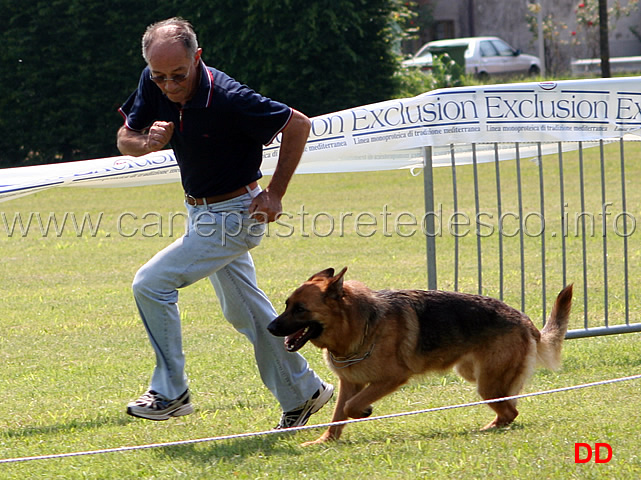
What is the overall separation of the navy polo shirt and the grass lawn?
138 cm

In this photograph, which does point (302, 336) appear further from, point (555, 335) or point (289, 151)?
point (555, 335)

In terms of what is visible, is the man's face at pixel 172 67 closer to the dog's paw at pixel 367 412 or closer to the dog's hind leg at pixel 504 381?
the dog's paw at pixel 367 412

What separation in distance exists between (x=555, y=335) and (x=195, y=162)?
7.50 feet

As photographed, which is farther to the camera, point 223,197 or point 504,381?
point 504,381

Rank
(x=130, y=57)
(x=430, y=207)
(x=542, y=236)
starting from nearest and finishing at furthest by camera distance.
→ (x=430, y=207), (x=542, y=236), (x=130, y=57)

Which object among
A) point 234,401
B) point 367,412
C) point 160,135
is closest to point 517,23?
point 234,401

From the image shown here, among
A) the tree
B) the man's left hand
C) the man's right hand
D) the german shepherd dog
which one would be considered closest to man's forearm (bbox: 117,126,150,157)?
the man's right hand

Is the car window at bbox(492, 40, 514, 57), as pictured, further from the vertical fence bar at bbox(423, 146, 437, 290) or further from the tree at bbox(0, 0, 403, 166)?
the vertical fence bar at bbox(423, 146, 437, 290)

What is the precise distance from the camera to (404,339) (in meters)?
4.93

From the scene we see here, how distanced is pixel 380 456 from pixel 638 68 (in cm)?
3458

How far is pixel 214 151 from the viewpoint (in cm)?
460

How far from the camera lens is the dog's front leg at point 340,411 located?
4.71 m

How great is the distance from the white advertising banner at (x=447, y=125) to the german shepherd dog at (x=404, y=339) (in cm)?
130

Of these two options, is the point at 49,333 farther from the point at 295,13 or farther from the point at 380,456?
the point at 295,13
